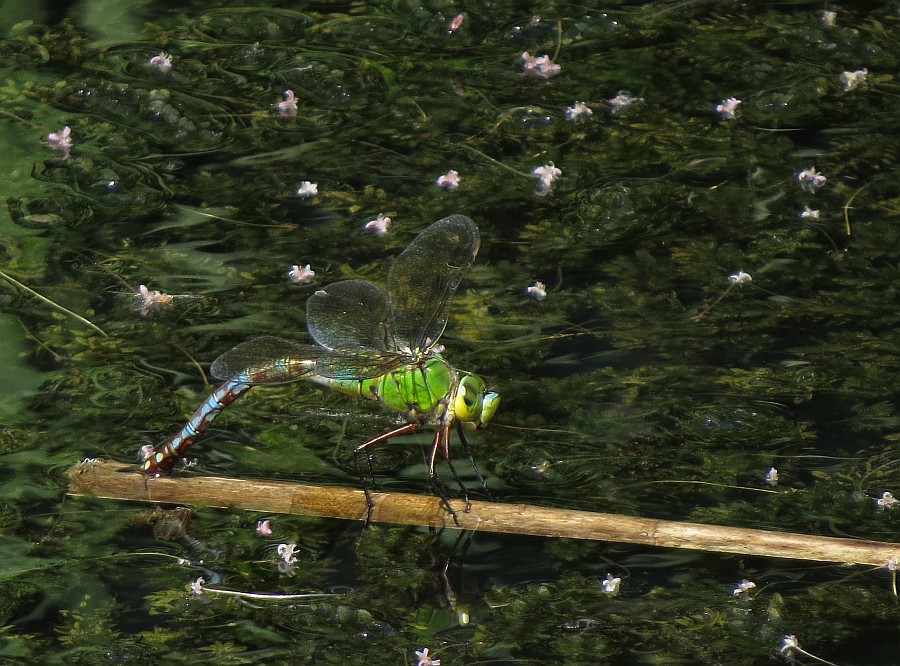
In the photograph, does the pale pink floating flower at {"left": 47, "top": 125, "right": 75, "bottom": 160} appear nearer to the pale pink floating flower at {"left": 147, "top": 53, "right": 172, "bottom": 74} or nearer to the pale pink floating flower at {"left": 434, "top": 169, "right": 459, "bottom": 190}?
the pale pink floating flower at {"left": 147, "top": 53, "right": 172, "bottom": 74}

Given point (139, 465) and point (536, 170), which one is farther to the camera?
point (536, 170)

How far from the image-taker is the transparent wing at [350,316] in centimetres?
420

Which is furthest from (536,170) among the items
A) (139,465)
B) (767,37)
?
(139,465)

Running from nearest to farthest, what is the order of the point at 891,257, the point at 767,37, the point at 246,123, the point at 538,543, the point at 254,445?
the point at 538,543 < the point at 254,445 < the point at 891,257 < the point at 246,123 < the point at 767,37

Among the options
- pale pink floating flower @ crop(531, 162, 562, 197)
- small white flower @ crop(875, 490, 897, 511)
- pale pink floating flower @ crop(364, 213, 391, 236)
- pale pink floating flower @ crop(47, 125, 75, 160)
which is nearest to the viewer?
small white flower @ crop(875, 490, 897, 511)

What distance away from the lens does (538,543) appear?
12.8ft

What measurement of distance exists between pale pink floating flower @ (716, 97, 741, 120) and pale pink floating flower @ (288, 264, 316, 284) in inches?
95.1

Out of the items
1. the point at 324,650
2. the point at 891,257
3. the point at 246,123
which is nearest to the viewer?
the point at 324,650

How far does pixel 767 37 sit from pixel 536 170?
2.01 meters

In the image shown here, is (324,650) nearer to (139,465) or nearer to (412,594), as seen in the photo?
(412,594)

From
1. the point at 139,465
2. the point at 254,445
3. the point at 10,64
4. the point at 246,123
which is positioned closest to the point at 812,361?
the point at 254,445

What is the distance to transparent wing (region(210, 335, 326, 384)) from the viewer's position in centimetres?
400

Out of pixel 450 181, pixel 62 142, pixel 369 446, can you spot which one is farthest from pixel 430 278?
pixel 62 142

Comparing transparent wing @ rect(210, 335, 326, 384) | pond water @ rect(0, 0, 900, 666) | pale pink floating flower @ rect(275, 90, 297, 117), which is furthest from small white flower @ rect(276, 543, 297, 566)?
pale pink floating flower @ rect(275, 90, 297, 117)
